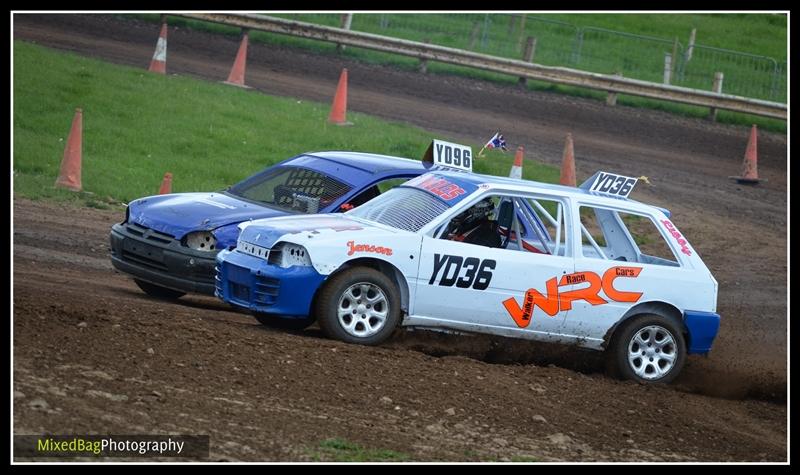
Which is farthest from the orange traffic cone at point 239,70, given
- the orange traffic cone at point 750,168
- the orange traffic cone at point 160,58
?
the orange traffic cone at point 750,168

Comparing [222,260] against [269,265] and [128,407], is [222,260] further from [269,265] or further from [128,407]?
[128,407]

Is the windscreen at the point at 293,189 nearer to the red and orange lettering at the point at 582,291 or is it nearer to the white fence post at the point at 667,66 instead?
the red and orange lettering at the point at 582,291

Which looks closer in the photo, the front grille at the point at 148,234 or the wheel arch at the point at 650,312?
the wheel arch at the point at 650,312

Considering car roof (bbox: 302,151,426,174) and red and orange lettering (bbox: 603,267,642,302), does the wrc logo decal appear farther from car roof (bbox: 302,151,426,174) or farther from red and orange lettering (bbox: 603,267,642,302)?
car roof (bbox: 302,151,426,174)

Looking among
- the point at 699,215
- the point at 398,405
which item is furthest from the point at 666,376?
the point at 699,215

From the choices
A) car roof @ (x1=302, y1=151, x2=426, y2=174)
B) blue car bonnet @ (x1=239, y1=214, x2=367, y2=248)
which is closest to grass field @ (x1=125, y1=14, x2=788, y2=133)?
car roof @ (x1=302, y1=151, x2=426, y2=174)

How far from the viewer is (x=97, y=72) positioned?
21250mm

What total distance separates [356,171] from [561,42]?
65.8 feet

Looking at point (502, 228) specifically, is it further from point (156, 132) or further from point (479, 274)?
point (156, 132)

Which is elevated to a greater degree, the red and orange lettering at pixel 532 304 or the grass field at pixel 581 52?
the grass field at pixel 581 52

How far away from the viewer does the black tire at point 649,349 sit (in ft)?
35.5

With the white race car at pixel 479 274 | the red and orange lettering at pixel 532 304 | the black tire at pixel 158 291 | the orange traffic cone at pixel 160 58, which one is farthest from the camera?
the orange traffic cone at pixel 160 58

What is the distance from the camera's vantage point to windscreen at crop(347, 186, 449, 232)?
34.3 ft

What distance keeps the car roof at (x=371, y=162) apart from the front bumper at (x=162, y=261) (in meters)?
2.03
